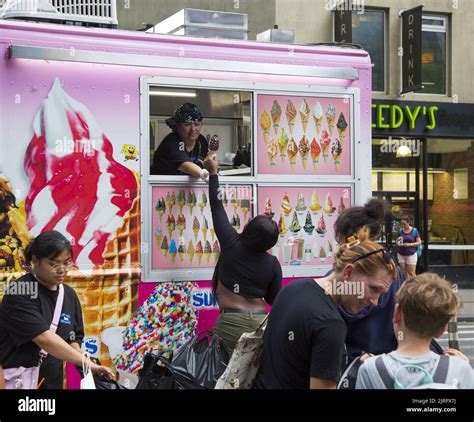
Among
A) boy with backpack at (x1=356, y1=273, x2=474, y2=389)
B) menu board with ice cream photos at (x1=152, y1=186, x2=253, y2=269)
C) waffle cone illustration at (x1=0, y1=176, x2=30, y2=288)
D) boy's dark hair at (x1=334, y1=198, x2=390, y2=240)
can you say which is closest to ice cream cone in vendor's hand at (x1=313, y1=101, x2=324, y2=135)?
menu board with ice cream photos at (x1=152, y1=186, x2=253, y2=269)

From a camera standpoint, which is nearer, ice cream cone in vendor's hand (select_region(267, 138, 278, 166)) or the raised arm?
the raised arm

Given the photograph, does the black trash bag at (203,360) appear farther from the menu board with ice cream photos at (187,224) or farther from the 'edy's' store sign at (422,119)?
the 'edy's' store sign at (422,119)

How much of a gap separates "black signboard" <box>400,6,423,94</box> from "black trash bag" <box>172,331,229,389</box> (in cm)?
1641

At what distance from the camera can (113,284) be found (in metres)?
5.96

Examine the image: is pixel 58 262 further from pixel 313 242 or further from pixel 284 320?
pixel 313 242

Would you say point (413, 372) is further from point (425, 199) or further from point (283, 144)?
point (425, 199)

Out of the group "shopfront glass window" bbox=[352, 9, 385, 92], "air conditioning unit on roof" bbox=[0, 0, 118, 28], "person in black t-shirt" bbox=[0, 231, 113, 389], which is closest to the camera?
"person in black t-shirt" bbox=[0, 231, 113, 389]

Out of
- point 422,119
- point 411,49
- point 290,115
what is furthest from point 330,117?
point 422,119

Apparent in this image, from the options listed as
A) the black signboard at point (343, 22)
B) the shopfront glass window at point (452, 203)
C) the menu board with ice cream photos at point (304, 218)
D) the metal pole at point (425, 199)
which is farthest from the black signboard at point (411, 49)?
the menu board with ice cream photos at point (304, 218)

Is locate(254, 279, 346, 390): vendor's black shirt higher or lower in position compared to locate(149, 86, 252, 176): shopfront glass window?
lower

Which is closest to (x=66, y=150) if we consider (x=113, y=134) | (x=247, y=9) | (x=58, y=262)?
(x=113, y=134)

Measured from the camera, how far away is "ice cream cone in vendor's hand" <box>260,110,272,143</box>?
664 centimetres

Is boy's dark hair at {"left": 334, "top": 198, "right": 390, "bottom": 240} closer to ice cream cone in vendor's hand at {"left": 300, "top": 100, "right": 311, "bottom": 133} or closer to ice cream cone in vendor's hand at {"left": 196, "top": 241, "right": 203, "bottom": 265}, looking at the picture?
ice cream cone in vendor's hand at {"left": 196, "top": 241, "right": 203, "bottom": 265}
